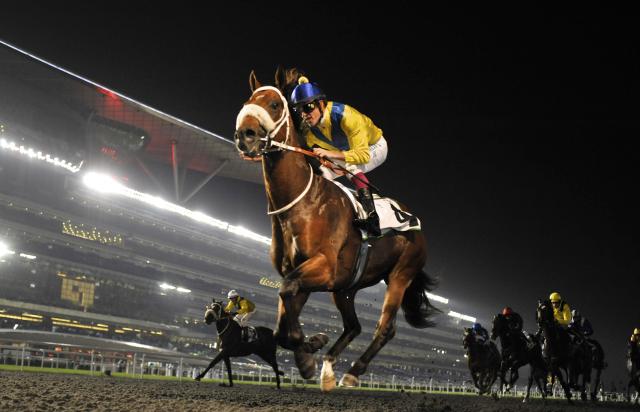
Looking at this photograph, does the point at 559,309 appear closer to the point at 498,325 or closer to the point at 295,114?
the point at 498,325

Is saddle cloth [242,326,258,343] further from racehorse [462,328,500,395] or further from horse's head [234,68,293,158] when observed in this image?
horse's head [234,68,293,158]

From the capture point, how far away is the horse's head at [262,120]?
18.0ft

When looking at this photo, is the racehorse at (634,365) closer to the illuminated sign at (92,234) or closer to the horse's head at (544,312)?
A: the horse's head at (544,312)

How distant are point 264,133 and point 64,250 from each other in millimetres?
47274

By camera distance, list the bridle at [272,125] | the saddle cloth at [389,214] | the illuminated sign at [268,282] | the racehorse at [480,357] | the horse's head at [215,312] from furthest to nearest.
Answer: the illuminated sign at [268,282] → the racehorse at [480,357] → the horse's head at [215,312] → the saddle cloth at [389,214] → the bridle at [272,125]

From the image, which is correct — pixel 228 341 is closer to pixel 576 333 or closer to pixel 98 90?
pixel 576 333

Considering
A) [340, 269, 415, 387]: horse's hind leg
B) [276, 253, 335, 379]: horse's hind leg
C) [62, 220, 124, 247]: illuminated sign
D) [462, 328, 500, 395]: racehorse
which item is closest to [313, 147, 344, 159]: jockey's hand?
[276, 253, 335, 379]: horse's hind leg

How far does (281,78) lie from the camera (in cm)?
612

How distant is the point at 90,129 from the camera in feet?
189

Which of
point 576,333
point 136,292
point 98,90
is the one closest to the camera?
point 576,333

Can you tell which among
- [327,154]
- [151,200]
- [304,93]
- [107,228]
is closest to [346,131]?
[327,154]

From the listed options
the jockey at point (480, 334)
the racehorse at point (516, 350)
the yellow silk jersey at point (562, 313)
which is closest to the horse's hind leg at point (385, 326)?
the yellow silk jersey at point (562, 313)

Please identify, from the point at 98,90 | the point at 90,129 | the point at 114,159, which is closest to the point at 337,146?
the point at 98,90

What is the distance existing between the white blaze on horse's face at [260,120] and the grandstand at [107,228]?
41653 millimetres
